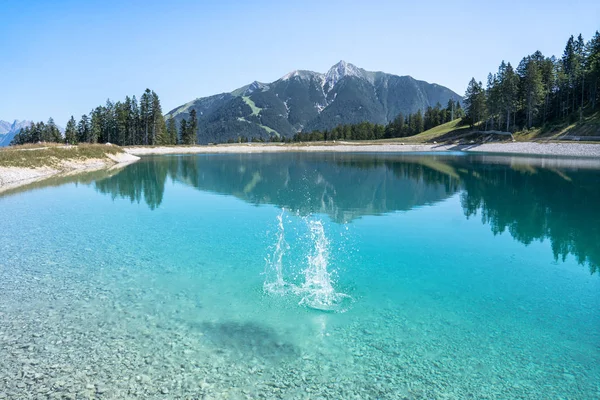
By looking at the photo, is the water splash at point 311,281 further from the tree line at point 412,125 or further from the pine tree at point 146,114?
the tree line at point 412,125

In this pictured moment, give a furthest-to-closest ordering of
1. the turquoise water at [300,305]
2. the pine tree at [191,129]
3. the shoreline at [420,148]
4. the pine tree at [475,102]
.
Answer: the pine tree at [191,129] < the pine tree at [475,102] < the shoreline at [420,148] < the turquoise water at [300,305]

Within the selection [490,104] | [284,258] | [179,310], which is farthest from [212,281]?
[490,104]

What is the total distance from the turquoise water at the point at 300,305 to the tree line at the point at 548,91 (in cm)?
10488

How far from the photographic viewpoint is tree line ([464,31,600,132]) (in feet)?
353

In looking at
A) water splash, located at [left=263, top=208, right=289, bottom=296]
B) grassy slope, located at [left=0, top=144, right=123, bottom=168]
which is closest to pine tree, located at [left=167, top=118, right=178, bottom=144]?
grassy slope, located at [left=0, top=144, right=123, bottom=168]

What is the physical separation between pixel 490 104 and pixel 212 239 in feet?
427

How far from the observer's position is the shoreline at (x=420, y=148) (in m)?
85.9

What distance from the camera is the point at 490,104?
415 ft

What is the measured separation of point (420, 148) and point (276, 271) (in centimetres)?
13133

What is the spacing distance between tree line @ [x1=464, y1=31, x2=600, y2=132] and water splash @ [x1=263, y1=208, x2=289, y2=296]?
11151 centimetres

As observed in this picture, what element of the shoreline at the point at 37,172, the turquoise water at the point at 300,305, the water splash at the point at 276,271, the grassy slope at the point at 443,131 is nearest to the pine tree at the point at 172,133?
the shoreline at the point at 37,172

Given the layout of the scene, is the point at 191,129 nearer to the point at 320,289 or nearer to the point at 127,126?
the point at 127,126

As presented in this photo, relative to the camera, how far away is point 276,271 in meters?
16.0

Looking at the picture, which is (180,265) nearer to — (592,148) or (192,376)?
(192,376)
